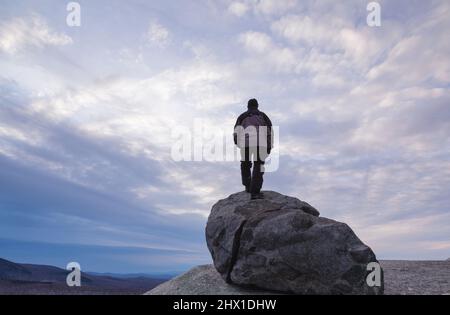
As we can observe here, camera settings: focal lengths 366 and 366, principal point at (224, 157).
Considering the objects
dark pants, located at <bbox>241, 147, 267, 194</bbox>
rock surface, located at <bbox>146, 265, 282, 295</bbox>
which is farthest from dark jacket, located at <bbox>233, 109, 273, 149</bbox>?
rock surface, located at <bbox>146, 265, 282, 295</bbox>

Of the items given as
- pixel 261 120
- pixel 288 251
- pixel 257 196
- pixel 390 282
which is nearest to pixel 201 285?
pixel 257 196

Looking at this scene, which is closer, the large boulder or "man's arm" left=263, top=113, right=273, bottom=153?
the large boulder

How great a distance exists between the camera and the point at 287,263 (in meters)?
11.5

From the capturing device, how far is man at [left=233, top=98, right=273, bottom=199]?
14508 millimetres

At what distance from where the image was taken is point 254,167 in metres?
14.6

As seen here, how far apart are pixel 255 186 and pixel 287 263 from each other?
3713mm

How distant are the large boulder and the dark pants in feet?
3.38

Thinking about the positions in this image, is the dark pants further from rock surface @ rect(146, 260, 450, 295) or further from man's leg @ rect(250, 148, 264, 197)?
rock surface @ rect(146, 260, 450, 295)

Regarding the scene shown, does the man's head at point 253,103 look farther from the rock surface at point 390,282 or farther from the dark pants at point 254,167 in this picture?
the rock surface at point 390,282

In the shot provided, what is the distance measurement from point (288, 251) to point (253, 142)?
187 inches

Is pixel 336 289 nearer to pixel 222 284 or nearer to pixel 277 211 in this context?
pixel 277 211
